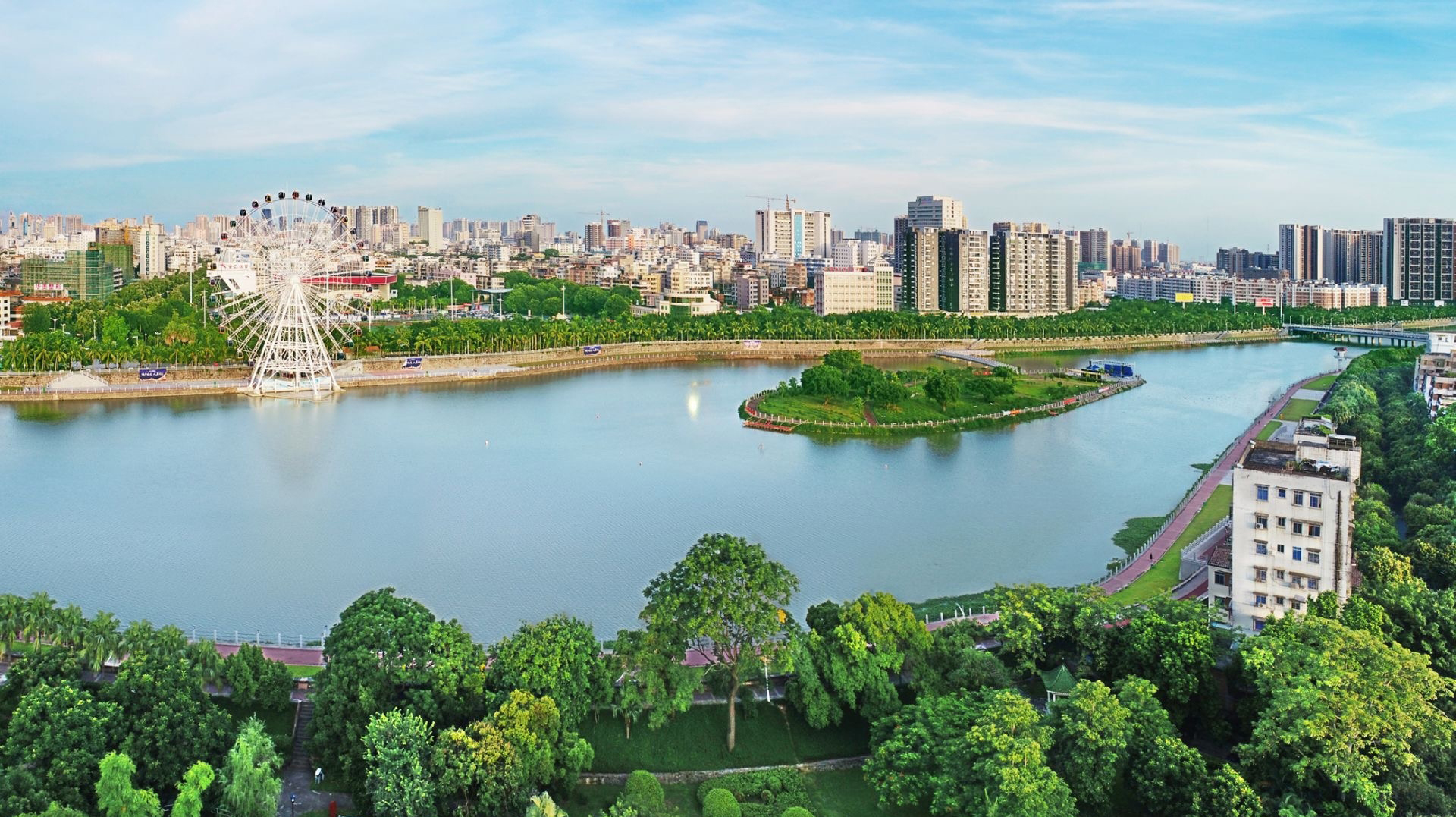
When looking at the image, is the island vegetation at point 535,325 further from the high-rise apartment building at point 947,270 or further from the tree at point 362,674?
the tree at point 362,674

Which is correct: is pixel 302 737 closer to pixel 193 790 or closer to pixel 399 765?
pixel 193 790

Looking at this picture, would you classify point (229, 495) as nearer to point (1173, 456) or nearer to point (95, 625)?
point (95, 625)

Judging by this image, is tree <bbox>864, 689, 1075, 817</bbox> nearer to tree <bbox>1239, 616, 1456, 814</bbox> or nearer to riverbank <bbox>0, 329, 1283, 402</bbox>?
tree <bbox>1239, 616, 1456, 814</bbox>

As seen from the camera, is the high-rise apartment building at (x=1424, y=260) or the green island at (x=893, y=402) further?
the high-rise apartment building at (x=1424, y=260)

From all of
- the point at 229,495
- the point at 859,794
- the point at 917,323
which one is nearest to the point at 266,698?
the point at 859,794

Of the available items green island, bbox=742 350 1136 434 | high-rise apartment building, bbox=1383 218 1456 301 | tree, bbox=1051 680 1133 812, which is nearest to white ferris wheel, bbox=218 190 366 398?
green island, bbox=742 350 1136 434

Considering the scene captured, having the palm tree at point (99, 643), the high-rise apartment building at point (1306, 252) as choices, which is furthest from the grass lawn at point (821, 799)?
the high-rise apartment building at point (1306, 252)
